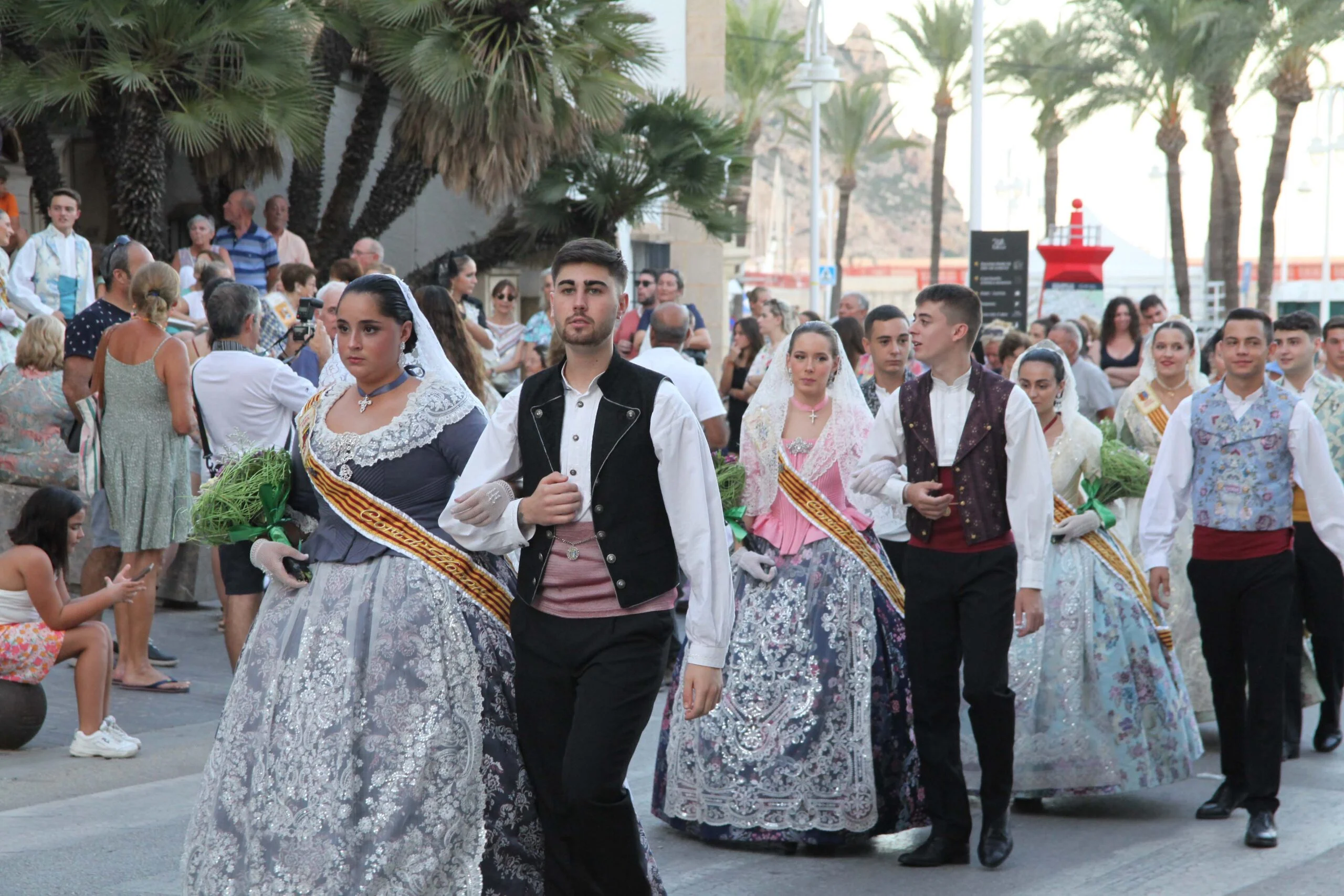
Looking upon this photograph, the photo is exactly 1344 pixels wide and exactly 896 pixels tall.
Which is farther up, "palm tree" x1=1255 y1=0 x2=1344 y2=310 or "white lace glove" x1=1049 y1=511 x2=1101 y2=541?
"palm tree" x1=1255 y1=0 x2=1344 y2=310

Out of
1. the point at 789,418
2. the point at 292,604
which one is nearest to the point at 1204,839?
the point at 789,418

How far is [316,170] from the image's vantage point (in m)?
15.6

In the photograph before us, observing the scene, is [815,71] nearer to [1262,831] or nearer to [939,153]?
[939,153]

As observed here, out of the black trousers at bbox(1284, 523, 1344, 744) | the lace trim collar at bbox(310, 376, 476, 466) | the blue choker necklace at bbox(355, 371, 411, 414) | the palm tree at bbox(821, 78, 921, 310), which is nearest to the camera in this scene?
the lace trim collar at bbox(310, 376, 476, 466)

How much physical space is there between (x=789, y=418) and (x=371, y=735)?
9.18 ft

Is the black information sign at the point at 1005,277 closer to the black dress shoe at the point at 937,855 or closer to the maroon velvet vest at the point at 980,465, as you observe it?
the maroon velvet vest at the point at 980,465

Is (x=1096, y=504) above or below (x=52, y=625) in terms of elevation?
above

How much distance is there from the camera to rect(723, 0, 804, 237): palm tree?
4266 centimetres

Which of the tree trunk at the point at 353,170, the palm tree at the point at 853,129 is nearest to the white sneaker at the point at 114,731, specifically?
the tree trunk at the point at 353,170

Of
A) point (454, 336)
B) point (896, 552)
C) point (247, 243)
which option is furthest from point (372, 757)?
point (247, 243)

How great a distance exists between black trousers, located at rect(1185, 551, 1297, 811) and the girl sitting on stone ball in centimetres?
445

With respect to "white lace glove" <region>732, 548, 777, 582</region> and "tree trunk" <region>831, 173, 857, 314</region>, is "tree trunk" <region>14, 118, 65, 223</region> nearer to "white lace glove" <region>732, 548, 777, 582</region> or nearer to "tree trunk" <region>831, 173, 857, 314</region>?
"white lace glove" <region>732, 548, 777, 582</region>

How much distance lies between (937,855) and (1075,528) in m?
1.69

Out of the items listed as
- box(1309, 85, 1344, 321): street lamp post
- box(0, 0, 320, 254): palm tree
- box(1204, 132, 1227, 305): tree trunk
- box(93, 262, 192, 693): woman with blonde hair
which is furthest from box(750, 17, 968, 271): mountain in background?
box(93, 262, 192, 693): woman with blonde hair
